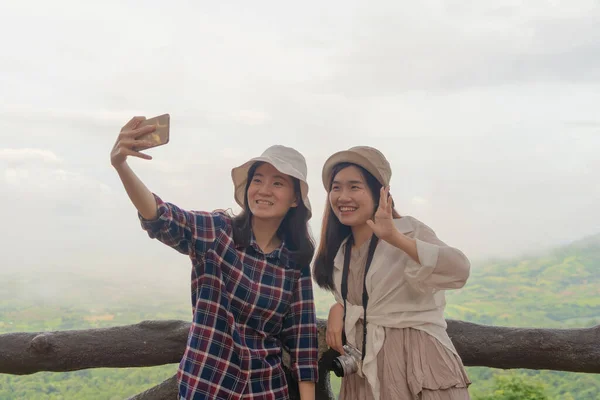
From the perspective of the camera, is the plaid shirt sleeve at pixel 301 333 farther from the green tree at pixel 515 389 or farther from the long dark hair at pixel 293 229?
the green tree at pixel 515 389

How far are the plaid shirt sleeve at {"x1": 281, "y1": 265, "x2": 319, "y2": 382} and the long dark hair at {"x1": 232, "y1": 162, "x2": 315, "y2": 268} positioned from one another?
0.47 feet

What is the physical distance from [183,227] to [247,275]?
418mm

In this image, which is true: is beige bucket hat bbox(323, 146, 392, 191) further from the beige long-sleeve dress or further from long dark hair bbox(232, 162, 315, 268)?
the beige long-sleeve dress

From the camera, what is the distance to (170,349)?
3588mm

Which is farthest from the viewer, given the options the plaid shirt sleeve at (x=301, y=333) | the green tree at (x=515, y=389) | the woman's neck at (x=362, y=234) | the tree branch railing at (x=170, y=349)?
the green tree at (x=515, y=389)

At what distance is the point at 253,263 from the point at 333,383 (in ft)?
5.17

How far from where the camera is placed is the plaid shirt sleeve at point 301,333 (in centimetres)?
267

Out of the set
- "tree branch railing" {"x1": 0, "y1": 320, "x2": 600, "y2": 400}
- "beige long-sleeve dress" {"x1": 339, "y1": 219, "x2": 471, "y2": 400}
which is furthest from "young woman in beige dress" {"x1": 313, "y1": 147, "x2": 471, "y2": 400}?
"tree branch railing" {"x1": 0, "y1": 320, "x2": 600, "y2": 400}

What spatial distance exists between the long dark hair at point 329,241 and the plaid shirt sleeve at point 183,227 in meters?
0.63

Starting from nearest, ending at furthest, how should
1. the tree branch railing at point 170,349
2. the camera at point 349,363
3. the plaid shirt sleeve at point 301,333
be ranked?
the camera at point 349,363, the plaid shirt sleeve at point 301,333, the tree branch railing at point 170,349

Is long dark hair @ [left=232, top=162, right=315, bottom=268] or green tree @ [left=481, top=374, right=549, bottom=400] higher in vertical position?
long dark hair @ [left=232, top=162, right=315, bottom=268]

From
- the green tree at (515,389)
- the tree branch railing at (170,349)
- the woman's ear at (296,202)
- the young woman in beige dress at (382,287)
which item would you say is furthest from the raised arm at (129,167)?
the green tree at (515,389)

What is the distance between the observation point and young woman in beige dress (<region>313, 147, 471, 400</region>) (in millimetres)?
2395

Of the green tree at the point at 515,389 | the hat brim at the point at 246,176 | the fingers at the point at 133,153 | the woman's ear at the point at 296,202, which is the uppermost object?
the fingers at the point at 133,153
